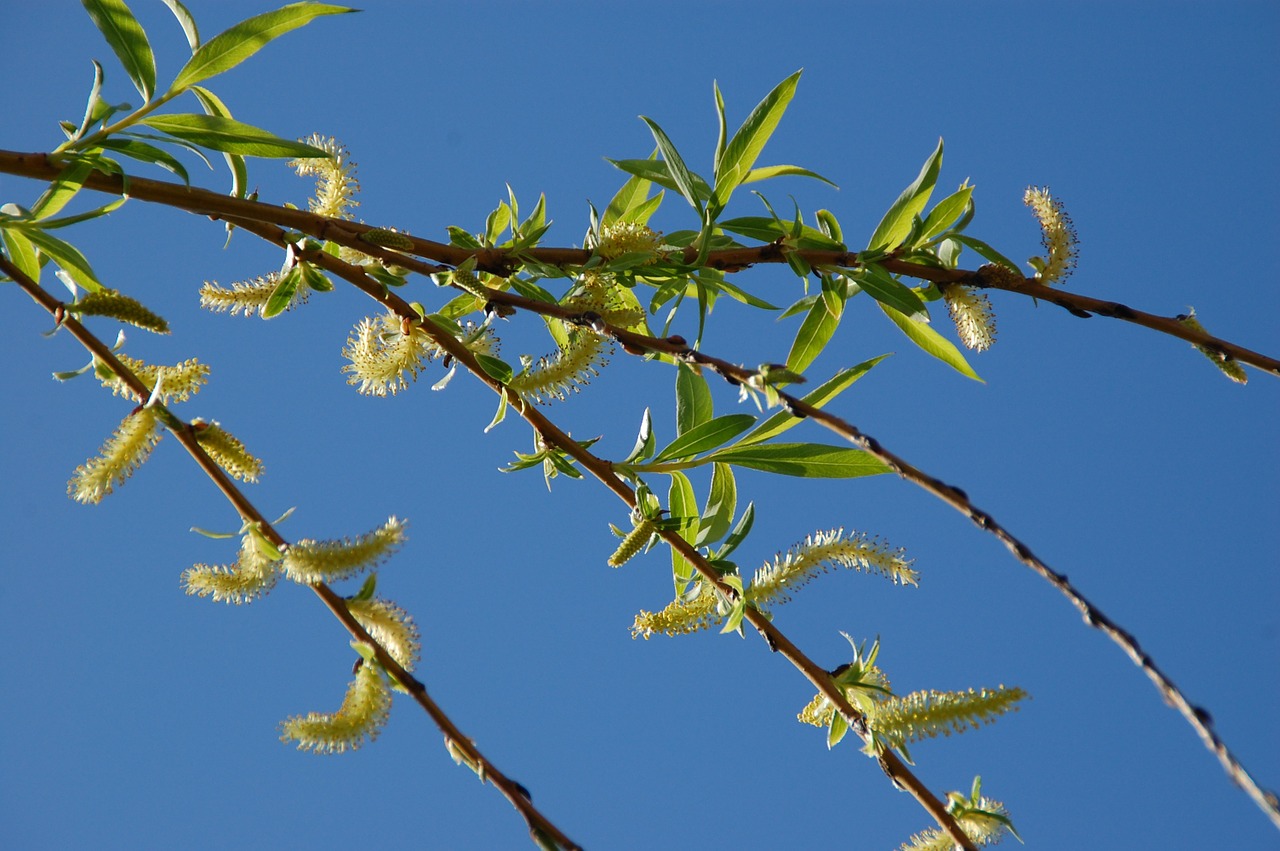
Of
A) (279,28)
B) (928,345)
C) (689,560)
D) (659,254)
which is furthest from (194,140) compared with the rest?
(928,345)

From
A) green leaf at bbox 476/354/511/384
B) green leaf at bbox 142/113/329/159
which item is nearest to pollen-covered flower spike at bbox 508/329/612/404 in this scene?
green leaf at bbox 476/354/511/384

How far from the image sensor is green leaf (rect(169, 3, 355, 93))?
1.41 metres

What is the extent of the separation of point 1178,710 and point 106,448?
1290mm

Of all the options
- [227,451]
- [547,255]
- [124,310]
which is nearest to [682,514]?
[547,255]

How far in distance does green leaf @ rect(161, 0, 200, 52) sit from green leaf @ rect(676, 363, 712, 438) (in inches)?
34.8

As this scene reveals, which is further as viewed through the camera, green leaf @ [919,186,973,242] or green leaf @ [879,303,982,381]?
green leaf @ [879,303,982,381]

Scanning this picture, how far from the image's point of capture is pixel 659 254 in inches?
59.3

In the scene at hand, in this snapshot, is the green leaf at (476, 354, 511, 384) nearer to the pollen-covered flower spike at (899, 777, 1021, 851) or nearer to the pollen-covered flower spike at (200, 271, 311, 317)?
the pollen-covered flower spike at (200, 271, 311, 317)

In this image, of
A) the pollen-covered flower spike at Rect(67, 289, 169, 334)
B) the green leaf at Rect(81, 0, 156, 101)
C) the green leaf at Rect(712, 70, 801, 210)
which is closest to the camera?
the pollen-covered flower spike at Rect(67, 289, 169, 334)

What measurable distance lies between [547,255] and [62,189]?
2.18 ft

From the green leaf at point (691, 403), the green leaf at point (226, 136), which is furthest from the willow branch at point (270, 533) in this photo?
the green leaf at point (691, 403)

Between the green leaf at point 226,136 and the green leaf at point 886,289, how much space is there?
857 millimetres

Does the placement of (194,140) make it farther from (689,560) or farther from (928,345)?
(928,345)

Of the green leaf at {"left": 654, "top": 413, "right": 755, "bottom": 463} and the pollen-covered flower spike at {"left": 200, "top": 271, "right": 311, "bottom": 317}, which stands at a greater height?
the pollen-covered flower spike at {"left": 200, "top": 271, "right": 311, "bottom": 317}
